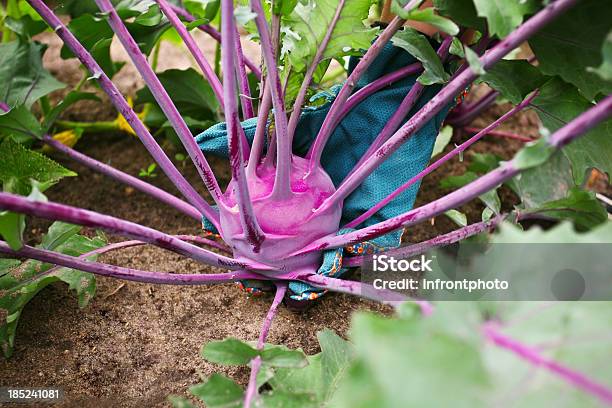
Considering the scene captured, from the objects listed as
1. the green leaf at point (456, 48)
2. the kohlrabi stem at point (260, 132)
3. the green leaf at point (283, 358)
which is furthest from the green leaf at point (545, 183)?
the green leaf at point (283, 358)

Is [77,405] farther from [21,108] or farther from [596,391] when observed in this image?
[596,391]

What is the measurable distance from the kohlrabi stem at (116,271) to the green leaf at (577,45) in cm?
45

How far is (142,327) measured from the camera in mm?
885

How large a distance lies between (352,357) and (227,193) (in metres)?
0.29

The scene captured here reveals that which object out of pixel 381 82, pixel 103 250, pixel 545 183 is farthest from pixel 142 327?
pixel 545 183

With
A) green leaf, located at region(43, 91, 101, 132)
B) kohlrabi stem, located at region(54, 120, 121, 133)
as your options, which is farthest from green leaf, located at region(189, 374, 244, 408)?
kohlrabi stem, located at region(54, 120, 121, 133)

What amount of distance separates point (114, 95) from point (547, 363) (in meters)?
0.59

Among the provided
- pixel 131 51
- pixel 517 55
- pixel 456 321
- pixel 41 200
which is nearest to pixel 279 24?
pixel 131 51

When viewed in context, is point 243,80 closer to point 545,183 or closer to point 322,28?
point 322,28

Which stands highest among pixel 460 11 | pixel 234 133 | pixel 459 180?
pixel 460 11

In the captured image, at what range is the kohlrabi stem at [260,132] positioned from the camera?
2.60ft

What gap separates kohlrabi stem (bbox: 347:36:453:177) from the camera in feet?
2.77

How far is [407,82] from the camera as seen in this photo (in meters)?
0.90

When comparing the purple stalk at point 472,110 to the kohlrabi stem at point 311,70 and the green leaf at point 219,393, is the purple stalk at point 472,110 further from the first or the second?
the green leaf at point 219,393
